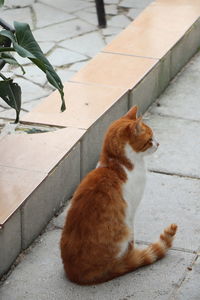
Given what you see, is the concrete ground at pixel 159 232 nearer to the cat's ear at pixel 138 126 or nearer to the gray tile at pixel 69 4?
the cat's ear at pixel 138 126

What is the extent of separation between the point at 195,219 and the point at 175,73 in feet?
6.90

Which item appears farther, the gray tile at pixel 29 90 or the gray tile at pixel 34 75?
the gray tile at pixel 34 75

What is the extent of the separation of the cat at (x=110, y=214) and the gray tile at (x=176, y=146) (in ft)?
3.27

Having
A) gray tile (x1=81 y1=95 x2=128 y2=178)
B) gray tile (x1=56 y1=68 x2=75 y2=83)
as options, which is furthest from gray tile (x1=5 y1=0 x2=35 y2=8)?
gray tile (x1=81 y1=95 x2=128 y2=178)

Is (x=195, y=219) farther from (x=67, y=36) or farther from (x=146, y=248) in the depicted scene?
(x=67, y=36)

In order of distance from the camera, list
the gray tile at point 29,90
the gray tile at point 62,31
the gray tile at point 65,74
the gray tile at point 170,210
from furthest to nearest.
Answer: the gray tile at point 62,31 < the gray tile at point 65,74 < the gray tile at point 29,90 < the gray tile at point 170,210

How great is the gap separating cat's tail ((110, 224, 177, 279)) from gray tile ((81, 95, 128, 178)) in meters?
0.91

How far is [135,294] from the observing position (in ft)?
12.8

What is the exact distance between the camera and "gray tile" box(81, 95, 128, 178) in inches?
192

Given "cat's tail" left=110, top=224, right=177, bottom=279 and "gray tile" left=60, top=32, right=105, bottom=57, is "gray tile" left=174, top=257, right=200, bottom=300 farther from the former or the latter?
"gray tile" left=60, top=32, right=105, bottom=57

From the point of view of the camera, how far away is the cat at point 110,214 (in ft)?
12.4

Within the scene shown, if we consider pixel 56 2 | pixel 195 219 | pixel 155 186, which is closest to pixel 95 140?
pixel 155 186

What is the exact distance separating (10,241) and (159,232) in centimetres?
82

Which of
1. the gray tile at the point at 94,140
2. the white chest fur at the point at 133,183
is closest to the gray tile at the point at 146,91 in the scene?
the gray tile at the point at 94,140
